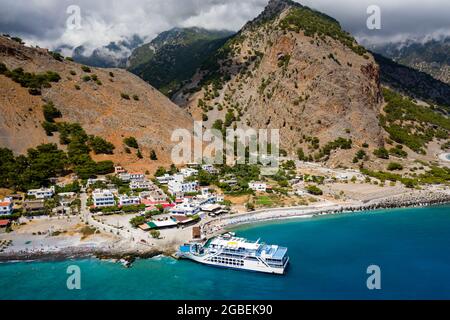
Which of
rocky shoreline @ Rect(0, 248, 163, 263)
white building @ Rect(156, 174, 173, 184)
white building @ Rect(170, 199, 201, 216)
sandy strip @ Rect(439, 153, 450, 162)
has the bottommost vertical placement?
rocky shoreline @ Rect(0, 248, 163, 263)

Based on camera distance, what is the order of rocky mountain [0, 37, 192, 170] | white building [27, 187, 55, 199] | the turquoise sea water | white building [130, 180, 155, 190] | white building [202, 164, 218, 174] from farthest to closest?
white building [202, 164, 218, 174], rocky mountain [0, 37, 192, 170], white building [130, 180, 155, 190], white building [27, 187, 55, 199], the turquoise sea water

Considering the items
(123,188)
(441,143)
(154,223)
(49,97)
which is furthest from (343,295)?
(441,143)

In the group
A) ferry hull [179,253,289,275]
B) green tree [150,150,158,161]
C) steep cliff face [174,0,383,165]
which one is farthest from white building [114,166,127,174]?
steep cliff face [174,0,383,165]

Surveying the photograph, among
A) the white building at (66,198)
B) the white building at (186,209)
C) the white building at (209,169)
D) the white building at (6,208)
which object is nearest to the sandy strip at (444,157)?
the white building at (209,169)

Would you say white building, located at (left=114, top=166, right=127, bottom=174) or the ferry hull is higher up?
white building, located at (left=114, top=166, right=127, bottom=174)

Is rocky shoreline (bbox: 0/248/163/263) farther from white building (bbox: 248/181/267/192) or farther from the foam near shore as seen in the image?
white building (bbox: 248/181/267/192)

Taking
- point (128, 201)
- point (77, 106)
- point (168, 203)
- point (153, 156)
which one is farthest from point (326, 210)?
point (77, 106)
